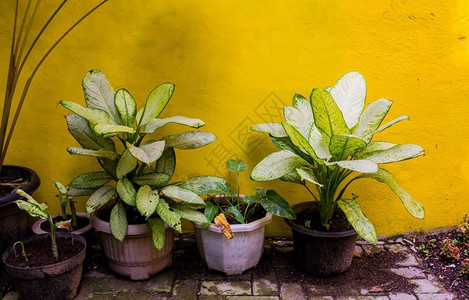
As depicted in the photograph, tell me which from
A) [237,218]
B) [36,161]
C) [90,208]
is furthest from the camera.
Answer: [36,161]

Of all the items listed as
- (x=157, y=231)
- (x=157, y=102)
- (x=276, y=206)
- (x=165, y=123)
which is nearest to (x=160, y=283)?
(x=157, y=231)

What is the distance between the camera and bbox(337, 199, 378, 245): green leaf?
7.38 ft

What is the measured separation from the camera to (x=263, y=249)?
275 cm

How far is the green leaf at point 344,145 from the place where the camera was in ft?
7.23

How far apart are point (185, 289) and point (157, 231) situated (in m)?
0.38

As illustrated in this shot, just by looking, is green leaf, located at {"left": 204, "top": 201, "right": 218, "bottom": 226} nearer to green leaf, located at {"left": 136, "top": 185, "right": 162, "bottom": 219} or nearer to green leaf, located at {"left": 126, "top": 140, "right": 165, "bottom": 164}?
green leaf, located at {"left": 136, "top": 185, "right": 162, "bottom": 219}

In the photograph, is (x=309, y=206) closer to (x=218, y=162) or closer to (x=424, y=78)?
(x=218, y=162)

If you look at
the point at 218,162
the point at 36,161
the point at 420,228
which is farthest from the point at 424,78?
the point at 36,161

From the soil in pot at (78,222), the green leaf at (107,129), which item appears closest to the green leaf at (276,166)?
the green leaf at (107,129)

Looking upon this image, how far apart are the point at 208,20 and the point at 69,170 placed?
1301mm

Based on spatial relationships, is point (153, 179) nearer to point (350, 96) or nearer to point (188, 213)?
point (188, 213)

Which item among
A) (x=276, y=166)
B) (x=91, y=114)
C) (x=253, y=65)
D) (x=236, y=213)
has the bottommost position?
(x=236, y=213)

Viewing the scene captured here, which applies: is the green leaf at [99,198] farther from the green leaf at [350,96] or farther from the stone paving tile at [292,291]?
the green leaf at [350,96]

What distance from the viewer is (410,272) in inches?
104
